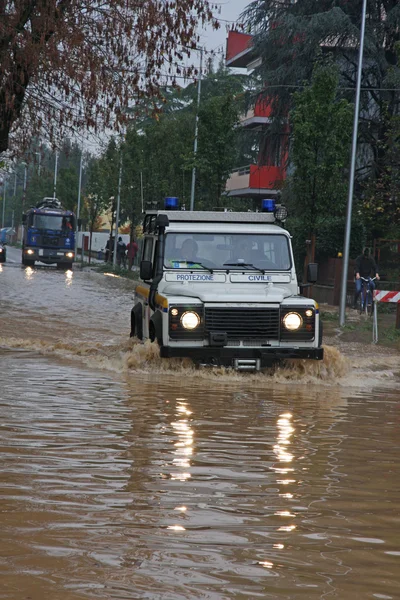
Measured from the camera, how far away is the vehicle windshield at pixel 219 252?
1484 cm

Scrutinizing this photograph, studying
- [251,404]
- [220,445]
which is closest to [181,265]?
[251,404]

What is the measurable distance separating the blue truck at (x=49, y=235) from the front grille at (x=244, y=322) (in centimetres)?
4715

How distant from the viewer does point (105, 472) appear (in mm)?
7434

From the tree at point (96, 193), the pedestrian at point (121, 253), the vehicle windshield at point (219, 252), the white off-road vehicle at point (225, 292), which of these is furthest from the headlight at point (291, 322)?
the tree at point (96, 193)

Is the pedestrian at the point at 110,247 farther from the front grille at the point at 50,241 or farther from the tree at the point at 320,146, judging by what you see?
the tree at the point at 320,146

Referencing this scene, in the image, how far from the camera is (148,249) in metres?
16.0

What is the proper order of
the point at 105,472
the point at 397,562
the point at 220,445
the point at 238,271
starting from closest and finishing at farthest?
the point at 397,562 < the point at 105,472 < the point at 220,445 < the point at 238,271

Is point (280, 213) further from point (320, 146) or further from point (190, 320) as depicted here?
point (320, 146)

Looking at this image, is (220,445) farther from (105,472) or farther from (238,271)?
(238,271)

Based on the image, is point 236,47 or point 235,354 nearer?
point 235,354

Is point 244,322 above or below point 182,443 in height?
above

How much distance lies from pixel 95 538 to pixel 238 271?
9.18m

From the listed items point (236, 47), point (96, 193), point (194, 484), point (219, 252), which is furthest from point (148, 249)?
point (236, 47)

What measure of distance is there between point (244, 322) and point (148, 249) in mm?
2784
